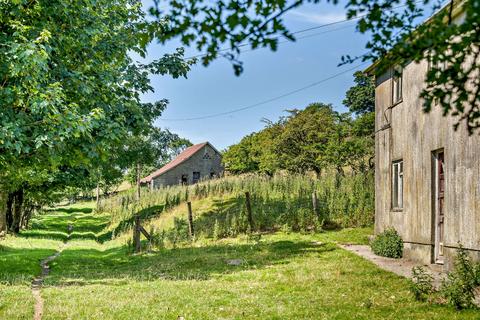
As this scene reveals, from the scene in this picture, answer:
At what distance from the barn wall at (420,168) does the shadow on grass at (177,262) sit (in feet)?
11.1

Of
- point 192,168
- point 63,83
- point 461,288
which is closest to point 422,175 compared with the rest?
point 461,288

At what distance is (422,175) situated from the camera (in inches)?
595

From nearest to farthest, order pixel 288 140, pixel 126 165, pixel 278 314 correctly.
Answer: pixel 278 314, pixel 126 165, pixel 288 140

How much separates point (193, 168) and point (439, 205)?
63.6 metres

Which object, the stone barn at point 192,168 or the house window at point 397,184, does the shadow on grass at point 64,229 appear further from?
the house window at point 397,184

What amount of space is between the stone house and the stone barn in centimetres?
5798

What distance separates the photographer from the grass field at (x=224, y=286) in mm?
9227

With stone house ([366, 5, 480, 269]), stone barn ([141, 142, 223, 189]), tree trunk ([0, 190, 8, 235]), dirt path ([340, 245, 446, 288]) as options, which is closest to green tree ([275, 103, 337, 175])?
tree trunk ([0, 190, 8, 235])

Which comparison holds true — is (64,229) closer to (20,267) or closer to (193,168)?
(20,267)

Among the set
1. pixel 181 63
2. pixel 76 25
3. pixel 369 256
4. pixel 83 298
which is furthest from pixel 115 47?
pixel 369 256

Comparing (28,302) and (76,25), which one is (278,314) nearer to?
(28,302)

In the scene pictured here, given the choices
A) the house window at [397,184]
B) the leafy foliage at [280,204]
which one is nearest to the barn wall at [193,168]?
the leafy foliage at [280,204]

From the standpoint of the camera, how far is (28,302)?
1052 cm

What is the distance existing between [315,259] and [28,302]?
8.81 meters
